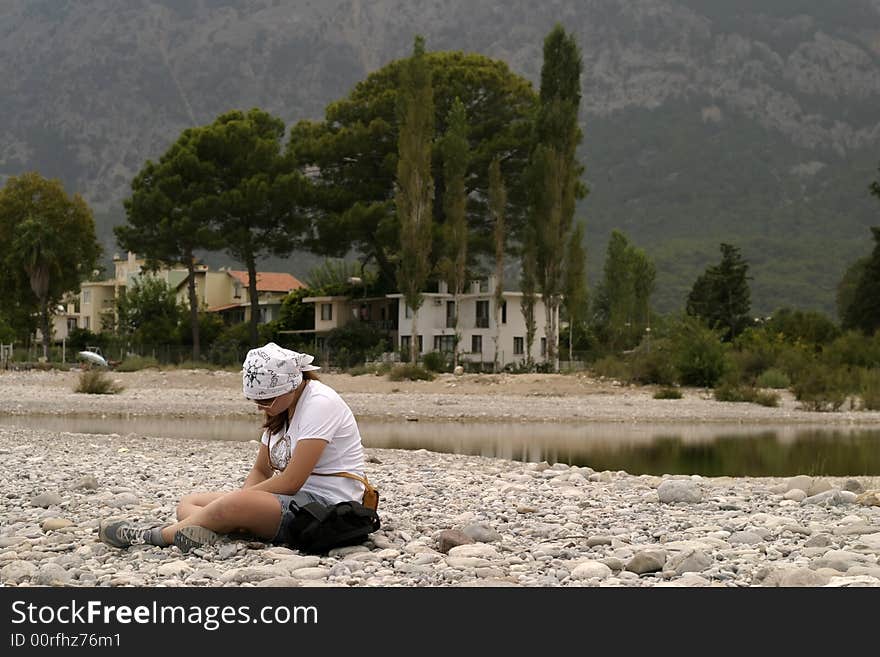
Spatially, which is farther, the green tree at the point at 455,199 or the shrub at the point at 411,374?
the green tree at the point at 455,199

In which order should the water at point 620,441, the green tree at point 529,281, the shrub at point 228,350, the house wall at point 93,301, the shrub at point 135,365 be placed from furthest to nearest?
1. the house wall at point 93,301
2. the shrub at point 228,350
3. the green tree at point 529,281
4. the shrub at point 135,365
5. the water at point 620,441

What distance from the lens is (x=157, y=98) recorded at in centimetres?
19100

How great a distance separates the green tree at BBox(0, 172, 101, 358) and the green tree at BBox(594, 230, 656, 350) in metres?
25.8

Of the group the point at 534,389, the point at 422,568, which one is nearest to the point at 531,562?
Result: the point at 422,568

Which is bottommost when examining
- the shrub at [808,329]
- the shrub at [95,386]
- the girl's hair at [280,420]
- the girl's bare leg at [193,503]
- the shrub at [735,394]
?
the shrub at [735,394]

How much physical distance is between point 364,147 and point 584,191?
31.1ft

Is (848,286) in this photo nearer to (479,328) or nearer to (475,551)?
(479,328)

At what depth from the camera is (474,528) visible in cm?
646

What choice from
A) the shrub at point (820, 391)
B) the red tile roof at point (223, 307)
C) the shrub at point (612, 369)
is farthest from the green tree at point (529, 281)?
the red tile roof at point (223, 307)

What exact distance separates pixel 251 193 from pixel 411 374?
15707mm

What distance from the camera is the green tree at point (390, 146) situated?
48.1m

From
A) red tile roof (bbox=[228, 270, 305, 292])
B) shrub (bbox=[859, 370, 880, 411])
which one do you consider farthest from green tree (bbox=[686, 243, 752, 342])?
shrub (bbox=[859, 370, 880, 411])

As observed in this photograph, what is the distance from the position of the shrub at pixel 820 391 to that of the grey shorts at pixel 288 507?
2333 cm

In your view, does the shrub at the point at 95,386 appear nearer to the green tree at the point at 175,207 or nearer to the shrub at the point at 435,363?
the shrub at the point at 435,363
